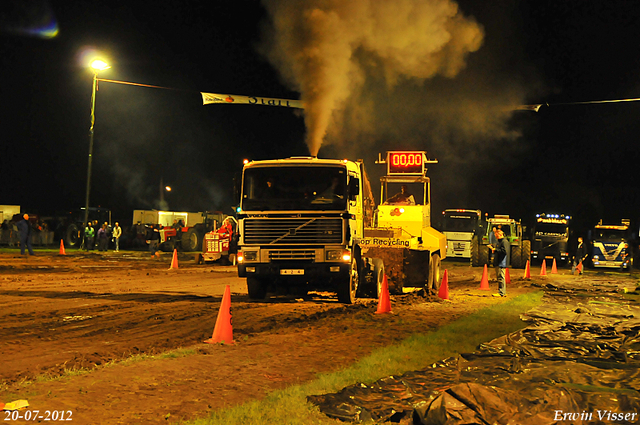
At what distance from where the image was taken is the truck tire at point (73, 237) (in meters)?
38.9

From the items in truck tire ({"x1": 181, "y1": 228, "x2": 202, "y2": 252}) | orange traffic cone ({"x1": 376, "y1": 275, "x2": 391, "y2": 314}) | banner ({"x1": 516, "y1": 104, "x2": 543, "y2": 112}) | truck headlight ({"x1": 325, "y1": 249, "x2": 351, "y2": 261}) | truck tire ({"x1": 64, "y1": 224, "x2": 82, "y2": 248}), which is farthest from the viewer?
truck tire ({"x1": 64, "y1": 224, "x2": 82, "y2": 248})

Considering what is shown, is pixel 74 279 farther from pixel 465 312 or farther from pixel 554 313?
pixel 554 313

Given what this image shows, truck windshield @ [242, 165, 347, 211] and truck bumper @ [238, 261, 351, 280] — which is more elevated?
truck windshield @ [242, 165, 347, 211]

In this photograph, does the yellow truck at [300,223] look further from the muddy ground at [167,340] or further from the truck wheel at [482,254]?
the truck wheel at [482,254]

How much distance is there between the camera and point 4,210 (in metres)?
39.1

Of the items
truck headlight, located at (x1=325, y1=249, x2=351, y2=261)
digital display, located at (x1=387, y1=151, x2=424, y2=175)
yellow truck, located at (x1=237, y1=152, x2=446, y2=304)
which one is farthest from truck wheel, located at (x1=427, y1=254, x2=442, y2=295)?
truck headlight, located at (x1=325, y1=249, x2=351, y2=261)

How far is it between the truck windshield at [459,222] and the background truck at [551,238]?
380 centimetres

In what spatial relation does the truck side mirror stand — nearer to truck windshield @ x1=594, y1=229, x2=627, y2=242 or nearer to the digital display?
the digital display

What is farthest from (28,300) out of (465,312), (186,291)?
(465,312)

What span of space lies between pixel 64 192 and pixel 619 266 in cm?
5087

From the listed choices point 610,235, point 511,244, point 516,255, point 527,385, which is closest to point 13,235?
point 511,244

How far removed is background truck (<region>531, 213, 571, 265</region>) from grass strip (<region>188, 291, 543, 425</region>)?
24.0m

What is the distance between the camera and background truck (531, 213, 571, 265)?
35.6 metres

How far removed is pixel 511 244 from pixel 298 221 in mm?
22148
